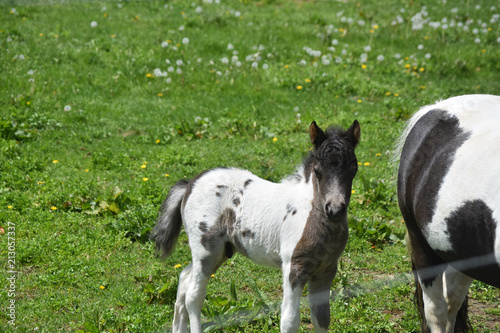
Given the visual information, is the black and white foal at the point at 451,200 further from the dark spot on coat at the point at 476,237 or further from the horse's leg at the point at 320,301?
the horse's leg at the point at 320,301

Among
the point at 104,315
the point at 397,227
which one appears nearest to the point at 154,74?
the point at 397,227

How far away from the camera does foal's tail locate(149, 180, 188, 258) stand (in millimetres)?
4574

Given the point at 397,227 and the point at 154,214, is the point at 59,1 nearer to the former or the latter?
the point at 154,214

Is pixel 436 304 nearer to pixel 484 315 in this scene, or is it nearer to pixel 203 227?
pixel 484 315

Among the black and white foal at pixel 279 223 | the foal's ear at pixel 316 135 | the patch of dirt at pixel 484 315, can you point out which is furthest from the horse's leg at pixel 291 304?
the patch of dirt at pixel 484 315

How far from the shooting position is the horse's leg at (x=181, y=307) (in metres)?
4.37

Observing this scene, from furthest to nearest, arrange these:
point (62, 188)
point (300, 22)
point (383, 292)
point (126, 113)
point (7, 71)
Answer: point (300, 22), point (7, 71), point (126, 113), point (62, 188), point (383, 292)

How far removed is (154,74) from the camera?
388 inches

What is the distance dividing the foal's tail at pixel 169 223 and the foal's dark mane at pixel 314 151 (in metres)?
1.07

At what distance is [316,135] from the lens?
3.75m

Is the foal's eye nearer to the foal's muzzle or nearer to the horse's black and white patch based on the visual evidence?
the foal's muzzle

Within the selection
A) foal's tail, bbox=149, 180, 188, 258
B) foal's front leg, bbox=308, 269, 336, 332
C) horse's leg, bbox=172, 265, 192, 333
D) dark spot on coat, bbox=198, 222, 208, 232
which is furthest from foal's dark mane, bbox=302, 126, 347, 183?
horse's leg, bbox=172, 265, 192, 333

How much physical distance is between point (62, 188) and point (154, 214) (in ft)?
4.19

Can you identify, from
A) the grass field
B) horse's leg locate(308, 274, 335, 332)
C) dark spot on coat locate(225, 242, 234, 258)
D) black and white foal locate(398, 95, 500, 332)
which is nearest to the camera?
black and white foal locate(398, 95, 500, 332)
